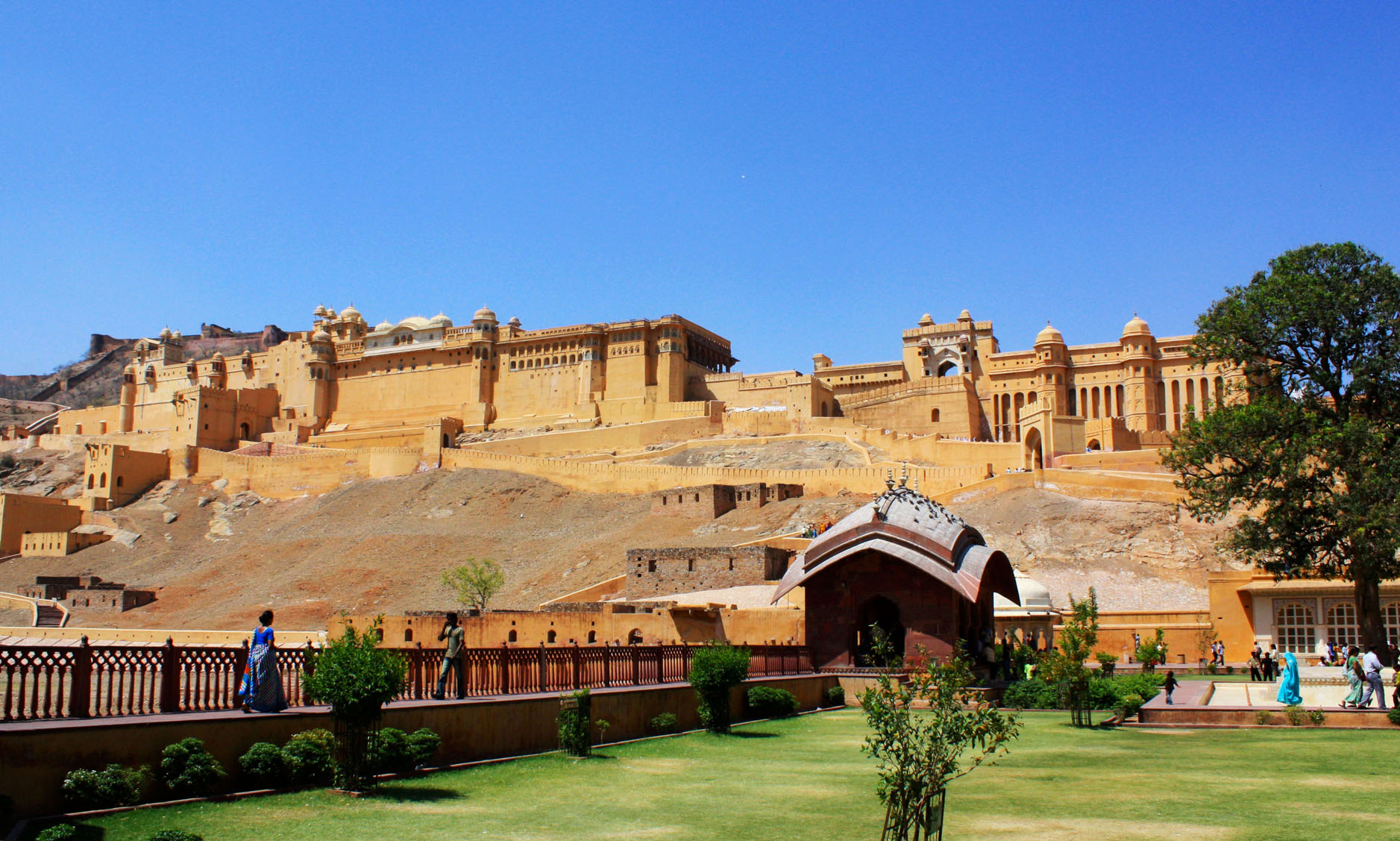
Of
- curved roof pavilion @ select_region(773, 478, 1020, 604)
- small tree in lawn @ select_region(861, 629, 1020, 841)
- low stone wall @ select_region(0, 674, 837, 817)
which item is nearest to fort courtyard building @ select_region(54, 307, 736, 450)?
curved roof pavilion @ select_region(773, 478, 1020, 604)

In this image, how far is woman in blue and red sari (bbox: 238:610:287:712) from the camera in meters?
10.3

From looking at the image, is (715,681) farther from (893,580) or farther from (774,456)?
(774,456)

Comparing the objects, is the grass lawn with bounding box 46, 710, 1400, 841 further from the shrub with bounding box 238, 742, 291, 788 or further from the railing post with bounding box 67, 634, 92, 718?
the railing post with bounding box 67, 634, 92, 718

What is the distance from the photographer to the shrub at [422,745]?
35.3ft

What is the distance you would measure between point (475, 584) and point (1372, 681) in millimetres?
28906

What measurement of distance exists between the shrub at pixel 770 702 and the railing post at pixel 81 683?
10109mm

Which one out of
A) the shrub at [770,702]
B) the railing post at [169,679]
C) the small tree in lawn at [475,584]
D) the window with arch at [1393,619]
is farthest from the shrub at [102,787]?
the small tree in lawn at [475,584]

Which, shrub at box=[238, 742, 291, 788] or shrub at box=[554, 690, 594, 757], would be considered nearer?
shrub at box=[238, 742, 291, 788]

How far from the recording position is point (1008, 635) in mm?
26859

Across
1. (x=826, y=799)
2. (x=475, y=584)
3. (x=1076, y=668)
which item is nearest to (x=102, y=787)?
(x=826, y=799)

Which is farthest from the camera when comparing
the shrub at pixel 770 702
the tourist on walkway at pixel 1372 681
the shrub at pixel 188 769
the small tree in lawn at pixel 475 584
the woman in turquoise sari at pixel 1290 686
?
the small tree in lawn at pixel 475 584

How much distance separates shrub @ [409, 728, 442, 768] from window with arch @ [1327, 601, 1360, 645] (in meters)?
22.4

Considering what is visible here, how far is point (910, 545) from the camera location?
2092cm

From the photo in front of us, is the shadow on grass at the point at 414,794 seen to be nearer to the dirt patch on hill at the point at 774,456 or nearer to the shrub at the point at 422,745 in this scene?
the shrub at the point at 422,745
